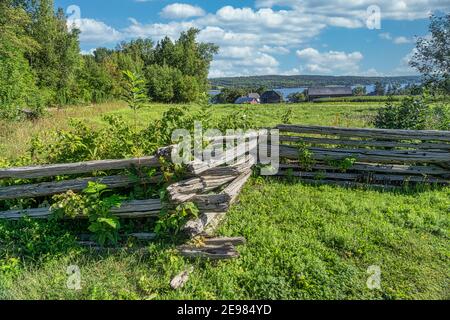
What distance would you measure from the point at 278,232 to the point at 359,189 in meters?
2.70

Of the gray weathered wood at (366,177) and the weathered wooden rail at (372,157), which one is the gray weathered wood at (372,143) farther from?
the gray weathered wood at (366,177)

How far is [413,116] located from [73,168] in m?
7.55

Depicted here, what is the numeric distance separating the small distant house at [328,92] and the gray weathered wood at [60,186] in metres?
66.8

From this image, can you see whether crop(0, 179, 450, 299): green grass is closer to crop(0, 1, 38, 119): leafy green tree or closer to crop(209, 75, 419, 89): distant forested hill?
crop(0, 1, 38, 119): leafy green tree

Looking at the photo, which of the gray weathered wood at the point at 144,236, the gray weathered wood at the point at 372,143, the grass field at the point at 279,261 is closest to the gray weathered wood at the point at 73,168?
the grass field at the point at 279,261

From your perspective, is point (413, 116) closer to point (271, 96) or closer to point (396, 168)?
point (396, 168)

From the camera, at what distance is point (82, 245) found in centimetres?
441

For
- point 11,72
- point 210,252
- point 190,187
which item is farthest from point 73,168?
point 11,72

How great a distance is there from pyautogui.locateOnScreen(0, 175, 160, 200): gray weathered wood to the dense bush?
257 inches

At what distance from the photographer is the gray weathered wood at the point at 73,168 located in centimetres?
461

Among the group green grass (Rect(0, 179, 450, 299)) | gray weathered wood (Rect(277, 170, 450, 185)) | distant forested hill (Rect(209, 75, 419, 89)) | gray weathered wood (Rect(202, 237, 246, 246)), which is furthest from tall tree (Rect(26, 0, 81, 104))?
distant forested hill (Rect(209, 75, 419, 89))

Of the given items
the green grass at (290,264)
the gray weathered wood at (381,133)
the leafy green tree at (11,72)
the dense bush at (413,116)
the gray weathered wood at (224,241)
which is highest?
the leafy green tree at (11,72)
